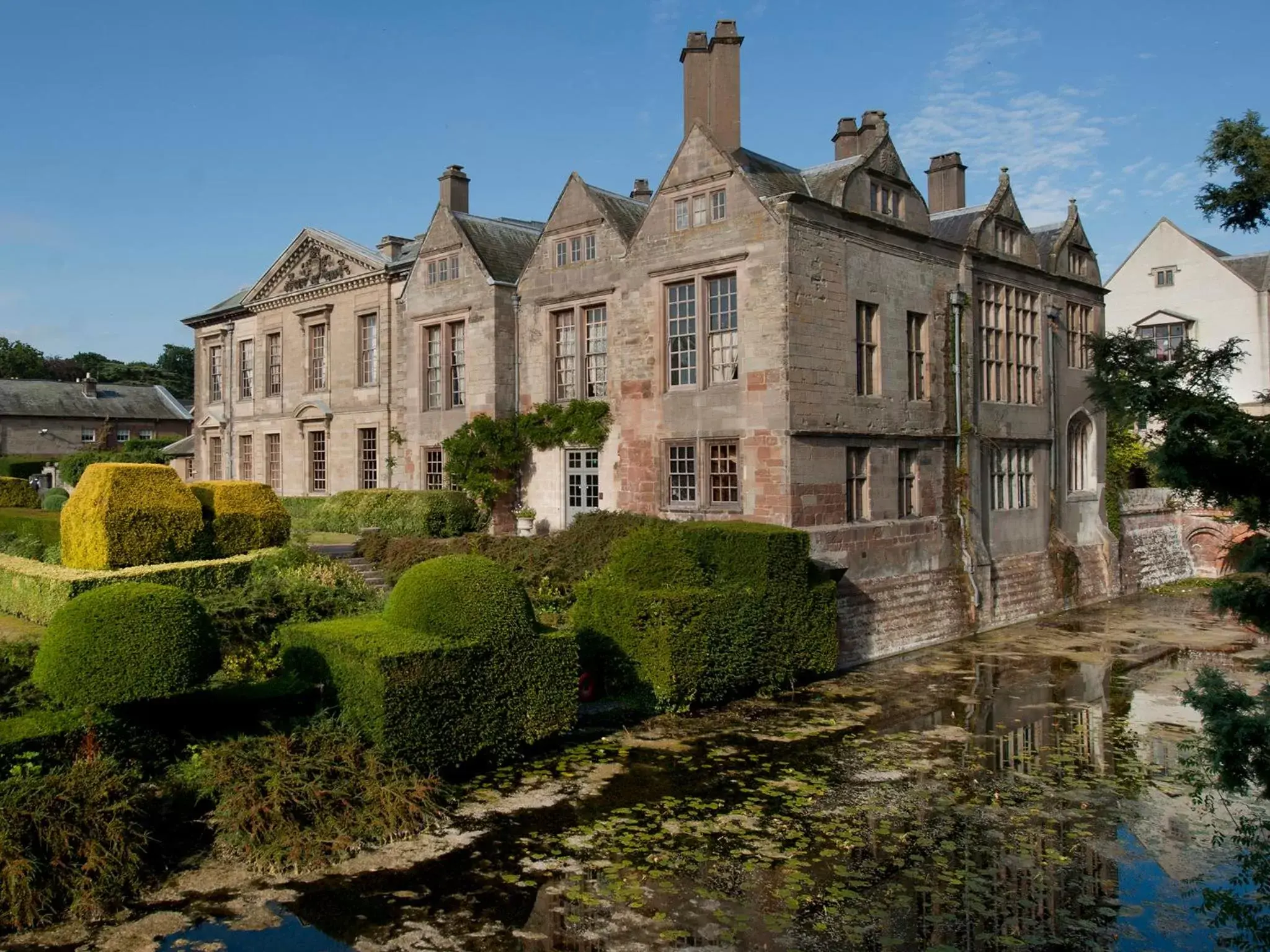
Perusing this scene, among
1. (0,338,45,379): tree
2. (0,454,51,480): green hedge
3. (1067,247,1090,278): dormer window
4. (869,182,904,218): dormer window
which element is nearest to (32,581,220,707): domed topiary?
(869,182,904,218): dormer window

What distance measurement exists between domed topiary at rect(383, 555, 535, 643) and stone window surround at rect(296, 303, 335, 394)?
21438 mm

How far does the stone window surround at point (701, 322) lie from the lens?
65.8 ft

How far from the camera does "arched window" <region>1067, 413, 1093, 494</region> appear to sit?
1147 inches

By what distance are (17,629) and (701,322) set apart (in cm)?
1399

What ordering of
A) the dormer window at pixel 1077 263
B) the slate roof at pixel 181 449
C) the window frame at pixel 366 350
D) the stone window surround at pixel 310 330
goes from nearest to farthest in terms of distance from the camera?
the dormer window at pixel 1077 263
the window frame at pixel 366 350
the stone window surround at pixel 310 330
the slate roof at pixel 181 449

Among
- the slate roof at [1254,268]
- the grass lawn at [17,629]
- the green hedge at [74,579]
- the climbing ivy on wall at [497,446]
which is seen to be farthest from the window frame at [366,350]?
the slate roof at [1254,268]

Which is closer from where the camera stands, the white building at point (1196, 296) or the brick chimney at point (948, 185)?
the brick chimney at point (948, 185)

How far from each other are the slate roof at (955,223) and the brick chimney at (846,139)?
297 centimetres

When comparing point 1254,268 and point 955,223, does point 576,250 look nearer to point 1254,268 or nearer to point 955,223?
point 955,223

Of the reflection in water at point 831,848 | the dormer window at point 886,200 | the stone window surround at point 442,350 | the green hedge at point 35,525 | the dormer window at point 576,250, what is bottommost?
the reflection in water at point 831,848

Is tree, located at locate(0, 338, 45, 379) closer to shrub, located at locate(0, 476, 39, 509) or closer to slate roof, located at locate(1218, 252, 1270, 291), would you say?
shrub, located at locate(0, 476, 39, 509)

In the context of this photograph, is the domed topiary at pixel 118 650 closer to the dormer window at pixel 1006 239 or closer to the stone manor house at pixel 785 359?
the stone manor house at pixel 785 359

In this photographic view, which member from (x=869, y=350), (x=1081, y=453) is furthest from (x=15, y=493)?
(x=1081, y=453)

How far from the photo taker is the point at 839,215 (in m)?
20.2
